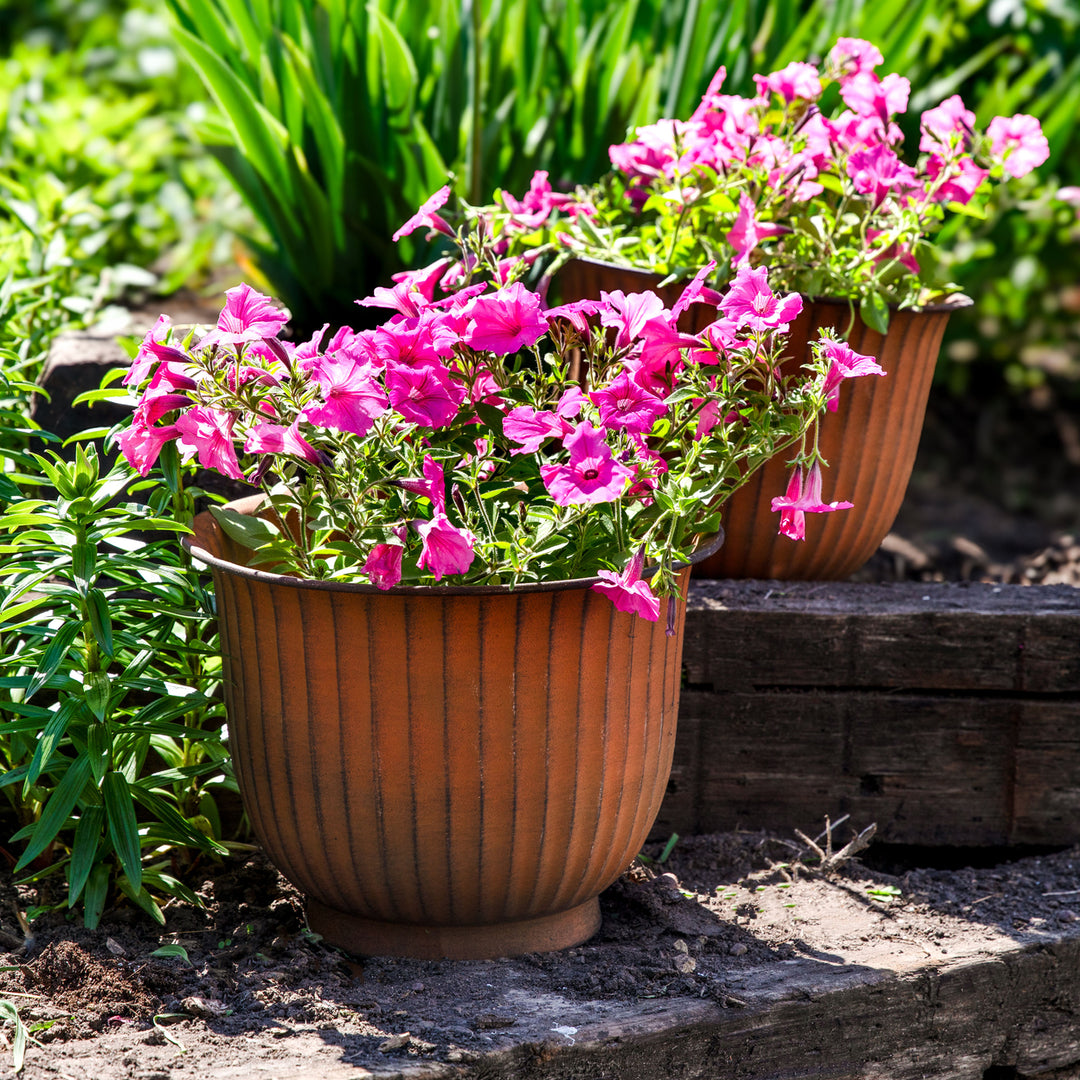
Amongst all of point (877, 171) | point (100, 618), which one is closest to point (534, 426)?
Answer: point (100, 618)

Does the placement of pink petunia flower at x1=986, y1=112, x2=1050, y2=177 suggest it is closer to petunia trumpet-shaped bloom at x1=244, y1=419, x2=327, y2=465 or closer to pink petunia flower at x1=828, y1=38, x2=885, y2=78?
pink petunia flower at x1=828, y1=38, x2=885, y2=78

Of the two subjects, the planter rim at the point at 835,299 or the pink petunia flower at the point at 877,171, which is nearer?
the pink petunia flower at the point at 877,171

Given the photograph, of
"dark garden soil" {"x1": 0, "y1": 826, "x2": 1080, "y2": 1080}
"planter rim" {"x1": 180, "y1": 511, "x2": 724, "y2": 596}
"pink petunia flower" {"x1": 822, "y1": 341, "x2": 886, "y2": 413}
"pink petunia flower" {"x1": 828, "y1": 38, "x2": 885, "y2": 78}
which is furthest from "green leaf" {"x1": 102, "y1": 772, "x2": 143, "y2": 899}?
"pink petunia flower" {"x1": 828, "y1": 38, "x2": 885, "y2": 78}

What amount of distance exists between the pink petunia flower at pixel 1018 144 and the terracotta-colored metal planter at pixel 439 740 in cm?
91

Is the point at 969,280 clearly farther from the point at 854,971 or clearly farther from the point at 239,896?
the point at 239,896

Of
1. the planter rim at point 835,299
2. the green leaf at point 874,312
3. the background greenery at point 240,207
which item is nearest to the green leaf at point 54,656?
the background greenery at point 240,207

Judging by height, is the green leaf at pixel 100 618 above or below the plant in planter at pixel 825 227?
below

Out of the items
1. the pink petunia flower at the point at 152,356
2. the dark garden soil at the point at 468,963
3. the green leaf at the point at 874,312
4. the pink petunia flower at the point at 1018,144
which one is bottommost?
the dark garden soil at the point at 468,963

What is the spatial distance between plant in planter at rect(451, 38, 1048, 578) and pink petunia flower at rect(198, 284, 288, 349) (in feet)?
1.72

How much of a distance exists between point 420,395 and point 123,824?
2.14 feet

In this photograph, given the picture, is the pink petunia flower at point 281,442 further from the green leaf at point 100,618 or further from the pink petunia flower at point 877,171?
the pink petunia flower at point 877,171

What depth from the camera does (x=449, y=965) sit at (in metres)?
1.56

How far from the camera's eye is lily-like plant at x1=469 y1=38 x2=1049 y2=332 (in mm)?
1856

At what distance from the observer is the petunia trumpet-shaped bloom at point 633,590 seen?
1.30 m
